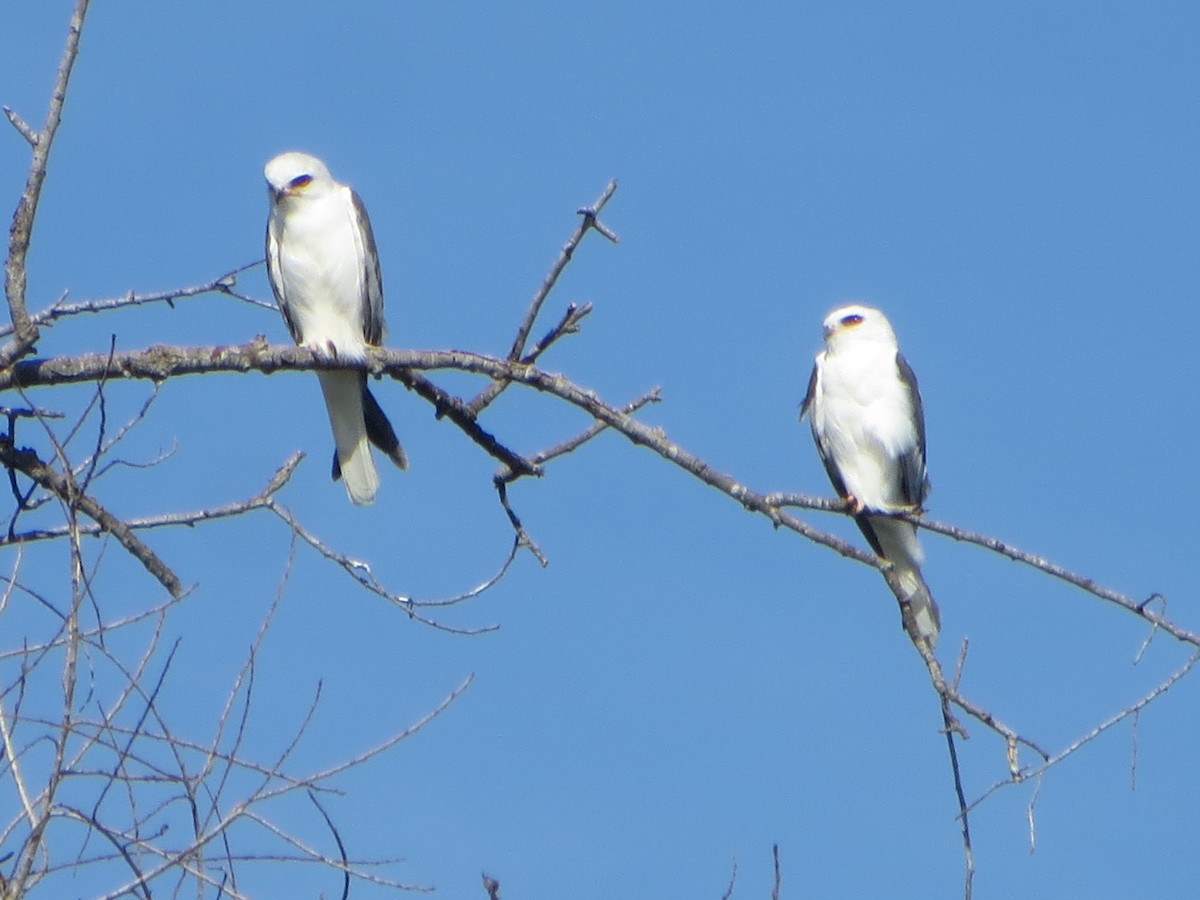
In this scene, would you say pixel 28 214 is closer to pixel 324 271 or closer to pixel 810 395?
pixel 324 271

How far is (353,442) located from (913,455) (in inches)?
115

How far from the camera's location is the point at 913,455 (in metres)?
8.23

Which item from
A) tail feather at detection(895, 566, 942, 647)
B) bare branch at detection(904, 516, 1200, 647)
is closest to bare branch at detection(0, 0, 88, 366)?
bare branch at detection(904, 516, 1200, 647)

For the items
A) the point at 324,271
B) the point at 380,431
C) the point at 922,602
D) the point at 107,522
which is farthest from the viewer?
the point at 922,602

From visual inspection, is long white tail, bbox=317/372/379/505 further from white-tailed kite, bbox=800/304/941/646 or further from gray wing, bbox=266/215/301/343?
white-tailed kite, bbox=800/304/941/646

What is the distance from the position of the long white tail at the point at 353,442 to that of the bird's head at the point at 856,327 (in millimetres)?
2661

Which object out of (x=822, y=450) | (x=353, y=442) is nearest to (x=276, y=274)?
(x=353, y=442)

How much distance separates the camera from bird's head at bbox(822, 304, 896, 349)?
8.38 metres

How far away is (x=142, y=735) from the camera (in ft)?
11.4

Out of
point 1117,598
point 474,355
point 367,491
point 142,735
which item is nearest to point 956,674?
point 1117,598

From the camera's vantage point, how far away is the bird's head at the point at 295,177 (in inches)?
286

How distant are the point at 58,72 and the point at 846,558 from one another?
7.12 feet

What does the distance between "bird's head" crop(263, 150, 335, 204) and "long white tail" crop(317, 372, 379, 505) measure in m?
0.93

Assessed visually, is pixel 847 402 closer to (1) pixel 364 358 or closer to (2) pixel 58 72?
(1) pixel 364 358
